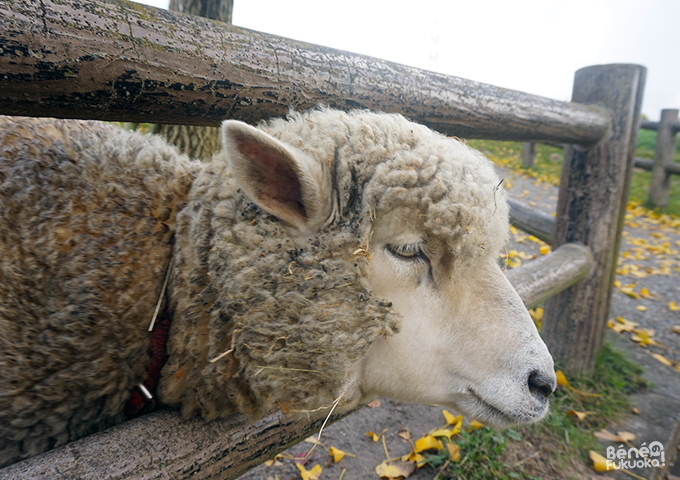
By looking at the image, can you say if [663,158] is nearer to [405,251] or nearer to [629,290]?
[629,290]

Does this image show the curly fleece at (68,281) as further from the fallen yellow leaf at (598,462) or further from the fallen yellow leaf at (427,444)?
the fallen yellow leaf at (598,462)

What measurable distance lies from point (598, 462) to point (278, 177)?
2761 millimetres

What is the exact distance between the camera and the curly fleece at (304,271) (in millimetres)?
1178

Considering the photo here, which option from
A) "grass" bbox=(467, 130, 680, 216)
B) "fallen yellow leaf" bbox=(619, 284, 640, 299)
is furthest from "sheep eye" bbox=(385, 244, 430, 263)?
"grass" bbox=(467, 130, 680, 216)

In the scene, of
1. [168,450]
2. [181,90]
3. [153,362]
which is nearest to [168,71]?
[181,90]

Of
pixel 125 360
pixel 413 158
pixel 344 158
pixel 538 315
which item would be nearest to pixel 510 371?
pixel 413 158

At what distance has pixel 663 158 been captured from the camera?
8.88 m

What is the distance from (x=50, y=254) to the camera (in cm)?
118

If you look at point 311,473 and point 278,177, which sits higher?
point 278,177

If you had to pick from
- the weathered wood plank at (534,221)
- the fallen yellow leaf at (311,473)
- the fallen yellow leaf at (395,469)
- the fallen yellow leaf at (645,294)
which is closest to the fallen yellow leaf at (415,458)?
the fallen yellow leaf at (395,469)

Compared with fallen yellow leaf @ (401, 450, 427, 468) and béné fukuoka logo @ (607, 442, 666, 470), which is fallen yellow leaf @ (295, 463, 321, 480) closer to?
fallen yellow leaf @ (401, 450, 427, 468)

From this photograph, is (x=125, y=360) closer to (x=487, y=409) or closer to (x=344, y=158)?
(x=344, y=158)

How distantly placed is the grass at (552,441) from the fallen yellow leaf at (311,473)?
658 millimetres

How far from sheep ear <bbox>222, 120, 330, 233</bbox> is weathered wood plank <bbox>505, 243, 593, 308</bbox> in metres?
1.65
